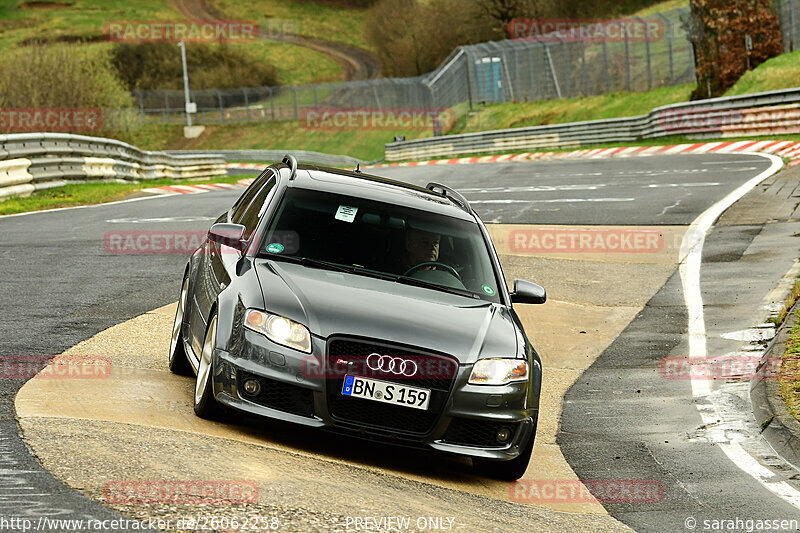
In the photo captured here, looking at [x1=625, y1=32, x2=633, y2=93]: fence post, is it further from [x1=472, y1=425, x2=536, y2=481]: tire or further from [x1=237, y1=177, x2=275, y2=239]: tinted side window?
[x1=472, y1=425, x2=536, y2=481]: tire

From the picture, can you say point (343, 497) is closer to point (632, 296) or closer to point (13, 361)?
point (13, 361)

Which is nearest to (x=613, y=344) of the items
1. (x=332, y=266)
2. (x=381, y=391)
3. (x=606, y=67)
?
(x=332, y=266)

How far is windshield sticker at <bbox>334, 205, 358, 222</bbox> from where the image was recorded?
7484 millimetres

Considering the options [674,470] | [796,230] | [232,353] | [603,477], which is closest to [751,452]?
[674,470]

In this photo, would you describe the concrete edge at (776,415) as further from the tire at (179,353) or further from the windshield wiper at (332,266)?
the tire at (179,353)

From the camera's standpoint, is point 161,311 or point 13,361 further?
point 161,311

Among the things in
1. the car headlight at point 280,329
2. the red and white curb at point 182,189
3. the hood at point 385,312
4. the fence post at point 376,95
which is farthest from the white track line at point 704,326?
the fence post at point 376,95

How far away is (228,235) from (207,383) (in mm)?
1101

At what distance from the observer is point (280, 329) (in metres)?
6.23

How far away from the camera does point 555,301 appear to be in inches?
512

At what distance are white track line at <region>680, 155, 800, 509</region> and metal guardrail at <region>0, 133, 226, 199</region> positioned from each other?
11.9 metres

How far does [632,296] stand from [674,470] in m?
6.11

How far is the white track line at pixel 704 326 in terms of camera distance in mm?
6926

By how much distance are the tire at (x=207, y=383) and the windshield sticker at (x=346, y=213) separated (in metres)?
1.19
